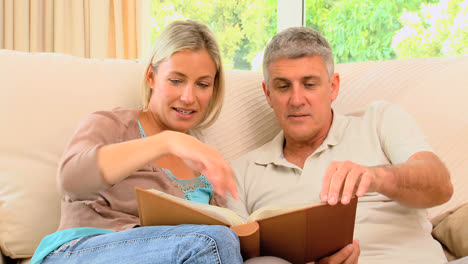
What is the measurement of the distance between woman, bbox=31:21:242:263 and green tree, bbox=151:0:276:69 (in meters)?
2.31

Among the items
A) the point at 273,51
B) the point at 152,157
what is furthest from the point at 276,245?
the point at 273,51

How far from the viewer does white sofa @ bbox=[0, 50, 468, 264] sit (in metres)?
1.24

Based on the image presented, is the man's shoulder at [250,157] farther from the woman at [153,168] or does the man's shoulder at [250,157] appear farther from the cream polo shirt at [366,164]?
the woman at [153,168]

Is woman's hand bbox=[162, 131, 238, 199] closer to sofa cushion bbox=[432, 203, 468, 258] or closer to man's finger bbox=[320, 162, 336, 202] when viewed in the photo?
man's finger bbox=[320, 162, 336, 202]

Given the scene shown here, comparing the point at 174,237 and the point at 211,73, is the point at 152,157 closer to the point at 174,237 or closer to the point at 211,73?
the point at 174,237

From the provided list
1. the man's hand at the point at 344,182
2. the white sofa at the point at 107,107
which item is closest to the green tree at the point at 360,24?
the white sofa at the point at 107,107

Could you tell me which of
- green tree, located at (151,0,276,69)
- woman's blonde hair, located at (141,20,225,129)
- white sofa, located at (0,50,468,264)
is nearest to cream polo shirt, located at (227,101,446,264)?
white sofa, located at (0,50,468,264)

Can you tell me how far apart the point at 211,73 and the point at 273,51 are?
0.27m

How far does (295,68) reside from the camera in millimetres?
1462

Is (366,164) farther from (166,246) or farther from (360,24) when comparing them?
(360,24)

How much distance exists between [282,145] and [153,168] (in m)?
0.49

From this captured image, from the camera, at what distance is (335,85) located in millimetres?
1562

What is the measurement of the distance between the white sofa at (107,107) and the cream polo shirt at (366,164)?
113mm

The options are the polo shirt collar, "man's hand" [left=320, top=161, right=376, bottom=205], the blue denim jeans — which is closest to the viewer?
the blue denim jeans
